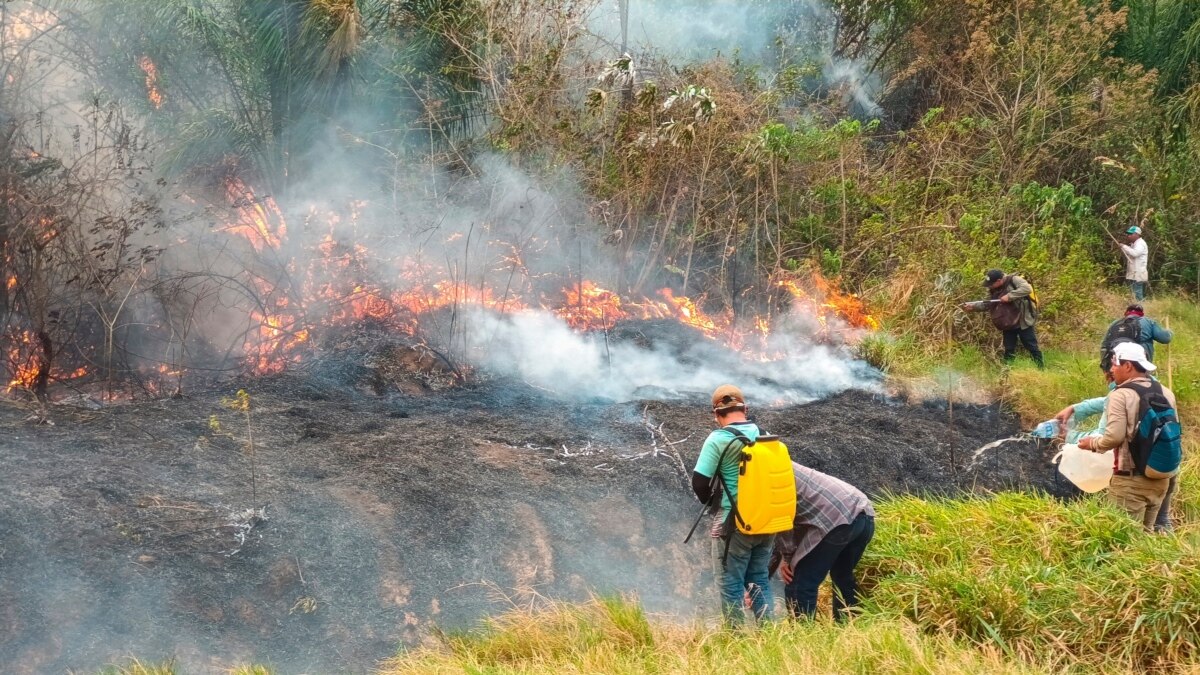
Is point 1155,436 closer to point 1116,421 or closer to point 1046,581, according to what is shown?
point 1116,421

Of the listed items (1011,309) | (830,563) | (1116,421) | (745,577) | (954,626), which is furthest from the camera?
(1011,309)

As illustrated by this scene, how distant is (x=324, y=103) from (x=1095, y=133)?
1273 cm

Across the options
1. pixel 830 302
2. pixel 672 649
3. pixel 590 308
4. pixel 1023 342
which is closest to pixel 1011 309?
pixel 1023 342

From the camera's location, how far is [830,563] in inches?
206

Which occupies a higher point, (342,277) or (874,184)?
(874,184)

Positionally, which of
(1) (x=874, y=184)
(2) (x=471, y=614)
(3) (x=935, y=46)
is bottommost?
(2) (x=471, y=614)

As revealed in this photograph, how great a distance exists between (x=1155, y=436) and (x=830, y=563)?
2.22 m

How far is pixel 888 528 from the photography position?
6.44 m

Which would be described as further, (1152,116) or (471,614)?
(1152,116)

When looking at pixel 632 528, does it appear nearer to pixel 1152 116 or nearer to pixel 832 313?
pixel 832 313

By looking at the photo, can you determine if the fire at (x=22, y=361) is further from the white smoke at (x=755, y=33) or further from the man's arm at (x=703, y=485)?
the white smoke at (x=755, y=33)

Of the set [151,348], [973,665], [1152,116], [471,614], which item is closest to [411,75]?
[151,348]

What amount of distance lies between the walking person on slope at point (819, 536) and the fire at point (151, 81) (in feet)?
33.0

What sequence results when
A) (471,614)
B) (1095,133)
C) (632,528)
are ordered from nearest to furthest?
(471,614), (632,528), (1095,133)
